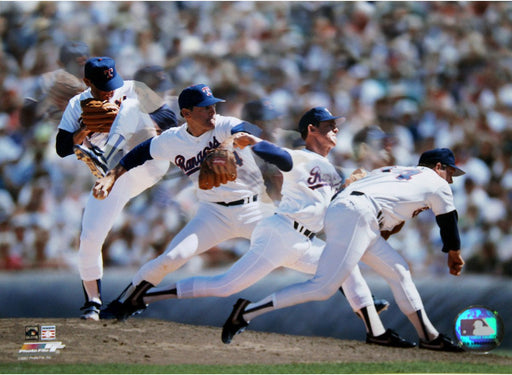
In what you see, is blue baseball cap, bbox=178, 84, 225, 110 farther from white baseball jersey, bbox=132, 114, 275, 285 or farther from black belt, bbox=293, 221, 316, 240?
black belt, bbox=293, 221, 316, 240

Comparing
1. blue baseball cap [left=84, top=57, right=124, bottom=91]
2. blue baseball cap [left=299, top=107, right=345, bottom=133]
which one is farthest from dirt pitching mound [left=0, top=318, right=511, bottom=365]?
blue baseball cap [left=84, top=57, right=124, bottom=91]

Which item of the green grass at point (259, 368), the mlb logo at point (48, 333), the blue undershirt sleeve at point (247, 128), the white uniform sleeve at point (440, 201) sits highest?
the blue undershirt sleeve at point (247, 128)

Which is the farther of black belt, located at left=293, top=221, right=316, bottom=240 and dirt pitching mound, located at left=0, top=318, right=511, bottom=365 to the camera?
dirt pitching mound, located at left=0, top=318, right=511, bottom=365

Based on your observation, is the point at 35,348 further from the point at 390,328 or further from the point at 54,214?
the point at 390,328

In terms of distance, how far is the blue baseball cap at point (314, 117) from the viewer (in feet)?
14.7

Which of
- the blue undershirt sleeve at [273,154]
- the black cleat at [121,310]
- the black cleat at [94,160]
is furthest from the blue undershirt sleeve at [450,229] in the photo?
the black cleat at [94,160]

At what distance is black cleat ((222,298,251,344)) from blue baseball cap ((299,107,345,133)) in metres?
1.17

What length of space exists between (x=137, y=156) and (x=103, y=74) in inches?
25.1

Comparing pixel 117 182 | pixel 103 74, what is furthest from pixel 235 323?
pixel 103 74

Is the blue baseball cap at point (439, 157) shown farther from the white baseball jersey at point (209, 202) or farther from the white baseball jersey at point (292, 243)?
the white baseball jersey at point (209, 202)

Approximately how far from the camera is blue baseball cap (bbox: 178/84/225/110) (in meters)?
4.32

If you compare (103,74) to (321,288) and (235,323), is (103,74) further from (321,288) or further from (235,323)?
(321,288)

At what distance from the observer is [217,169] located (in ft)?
A: 13.7

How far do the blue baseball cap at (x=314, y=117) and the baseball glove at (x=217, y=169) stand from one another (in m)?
0.55
